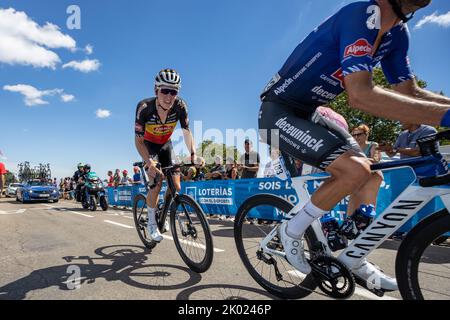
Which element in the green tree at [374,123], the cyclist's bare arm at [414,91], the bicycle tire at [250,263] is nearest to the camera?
the cyclist's bare arm at [414,91]

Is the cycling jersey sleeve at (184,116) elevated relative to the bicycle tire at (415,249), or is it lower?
elevated

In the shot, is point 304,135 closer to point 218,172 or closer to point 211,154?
point 218,172

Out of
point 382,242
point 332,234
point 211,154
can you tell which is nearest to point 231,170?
point 332,234

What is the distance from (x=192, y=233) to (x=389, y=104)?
2.59 meters

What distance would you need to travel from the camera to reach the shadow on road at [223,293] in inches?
105

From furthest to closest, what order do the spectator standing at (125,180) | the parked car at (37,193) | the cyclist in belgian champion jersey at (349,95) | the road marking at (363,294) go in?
the parked car at (37,193), the spectator standing at (125,180), the road marking at (363,294), the cyclist in belgian champion jersey at (349,95)

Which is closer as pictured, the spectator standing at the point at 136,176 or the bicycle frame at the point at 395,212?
the bicycle frame at the point at 395,212

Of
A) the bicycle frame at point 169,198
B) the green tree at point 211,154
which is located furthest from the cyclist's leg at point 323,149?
the green tree at point 211,154

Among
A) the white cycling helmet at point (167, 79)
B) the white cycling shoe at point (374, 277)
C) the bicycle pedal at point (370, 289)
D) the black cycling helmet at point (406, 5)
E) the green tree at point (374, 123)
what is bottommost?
the bicycle pedal at point (370, 289)

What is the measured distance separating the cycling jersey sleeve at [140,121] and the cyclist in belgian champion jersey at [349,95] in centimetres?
204

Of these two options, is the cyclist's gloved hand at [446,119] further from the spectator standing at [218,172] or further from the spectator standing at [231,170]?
the spectator standing at [218,172]
